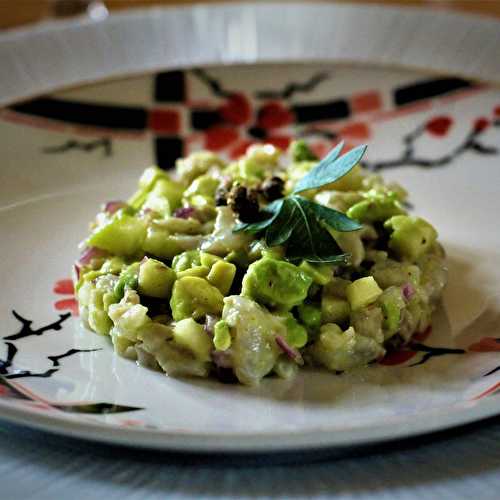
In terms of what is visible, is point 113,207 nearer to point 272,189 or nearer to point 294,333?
point 272,189

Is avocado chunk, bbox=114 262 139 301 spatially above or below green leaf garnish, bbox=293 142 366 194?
below

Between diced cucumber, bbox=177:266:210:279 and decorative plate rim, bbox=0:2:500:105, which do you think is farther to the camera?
decorative plate rim, bbox=0:2:500:105

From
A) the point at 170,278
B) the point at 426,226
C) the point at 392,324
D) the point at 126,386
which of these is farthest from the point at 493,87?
the point at 126,386

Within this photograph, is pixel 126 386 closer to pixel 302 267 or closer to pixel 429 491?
pixel 302 267

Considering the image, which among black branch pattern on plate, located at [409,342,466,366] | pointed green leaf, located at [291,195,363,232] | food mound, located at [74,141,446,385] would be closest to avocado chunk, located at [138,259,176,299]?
food mound, located at [74,141,446,385]

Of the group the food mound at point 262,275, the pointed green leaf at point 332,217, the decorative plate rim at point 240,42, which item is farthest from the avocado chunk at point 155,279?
the decorative plate rim at point 240,42

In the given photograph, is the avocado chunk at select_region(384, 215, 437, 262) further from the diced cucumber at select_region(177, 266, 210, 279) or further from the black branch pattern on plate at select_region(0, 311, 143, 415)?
the black branch pattern on plate at select_region(0, 311, 143, 415)

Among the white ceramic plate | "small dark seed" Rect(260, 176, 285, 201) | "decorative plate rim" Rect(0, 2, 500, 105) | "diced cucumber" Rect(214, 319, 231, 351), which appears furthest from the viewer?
"decorative plate rim" Rect(0, 2, 500, 105)

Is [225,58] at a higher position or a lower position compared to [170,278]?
higher
